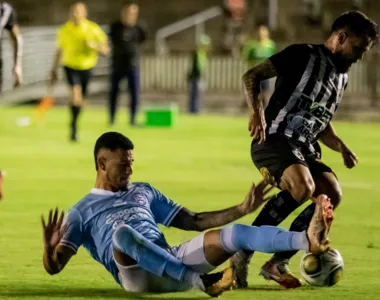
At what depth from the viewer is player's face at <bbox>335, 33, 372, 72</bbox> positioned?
8.62m

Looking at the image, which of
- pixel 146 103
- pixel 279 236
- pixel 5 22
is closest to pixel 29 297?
pixel 279 236

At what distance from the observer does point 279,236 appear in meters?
7.26

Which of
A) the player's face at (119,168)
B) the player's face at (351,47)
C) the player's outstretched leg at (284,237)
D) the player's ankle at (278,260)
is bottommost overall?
the player's ankle at (278,260)

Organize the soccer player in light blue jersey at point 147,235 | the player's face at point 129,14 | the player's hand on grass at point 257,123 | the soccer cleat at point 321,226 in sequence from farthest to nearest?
the player's face at point 129,14
the player's hand on grass at point 257,123
the soccer player in light blue jersey at point 147,235
the soccer cleat at point 321,226

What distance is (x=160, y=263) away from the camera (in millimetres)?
7582

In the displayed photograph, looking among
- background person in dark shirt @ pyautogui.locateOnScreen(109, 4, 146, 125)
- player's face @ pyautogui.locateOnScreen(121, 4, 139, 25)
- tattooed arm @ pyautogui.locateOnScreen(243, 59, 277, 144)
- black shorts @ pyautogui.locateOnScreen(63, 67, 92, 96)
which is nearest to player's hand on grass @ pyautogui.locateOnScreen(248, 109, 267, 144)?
tattooed arm @ pyautogui.locateOnScreen(243, 59, 277, 144)

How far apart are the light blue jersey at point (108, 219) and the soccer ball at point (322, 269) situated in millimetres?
961

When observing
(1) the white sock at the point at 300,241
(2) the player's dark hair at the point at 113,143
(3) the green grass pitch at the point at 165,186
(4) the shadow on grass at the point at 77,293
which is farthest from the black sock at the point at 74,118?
(1) the white sock at the point at 300,241

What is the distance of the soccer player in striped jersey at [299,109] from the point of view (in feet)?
28.0

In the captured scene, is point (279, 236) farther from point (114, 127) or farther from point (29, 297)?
point (114, 127)

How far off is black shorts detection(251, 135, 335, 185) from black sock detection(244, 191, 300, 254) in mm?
210

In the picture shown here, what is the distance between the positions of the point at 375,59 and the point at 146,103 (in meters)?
6.70

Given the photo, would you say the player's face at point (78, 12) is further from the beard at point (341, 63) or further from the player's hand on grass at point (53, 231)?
the player's hand on grass at point (53, 231)

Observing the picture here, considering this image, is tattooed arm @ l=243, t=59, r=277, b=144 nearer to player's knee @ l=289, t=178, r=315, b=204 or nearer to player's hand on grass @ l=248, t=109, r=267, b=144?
player's hand on grass @ l=248, t=109, r=267, b=144
